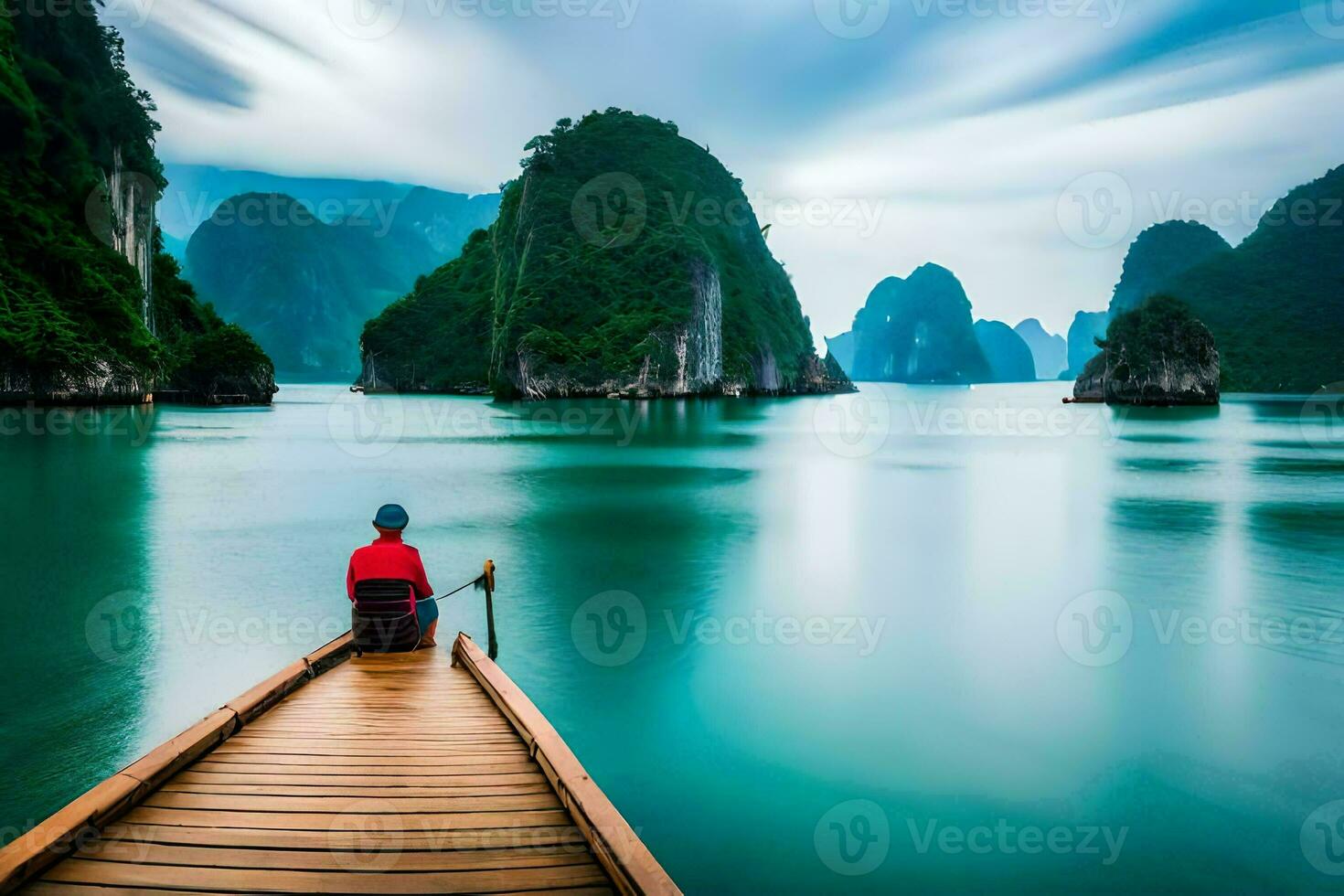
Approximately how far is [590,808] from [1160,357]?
4338 inches

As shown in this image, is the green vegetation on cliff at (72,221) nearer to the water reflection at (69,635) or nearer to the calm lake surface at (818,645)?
the calm lake surface at (818,645)

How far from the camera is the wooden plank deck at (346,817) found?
A: 415 centimetres

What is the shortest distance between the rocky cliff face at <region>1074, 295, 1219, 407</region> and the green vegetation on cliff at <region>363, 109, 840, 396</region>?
54335mm

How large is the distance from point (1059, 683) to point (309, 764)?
9.69 metres

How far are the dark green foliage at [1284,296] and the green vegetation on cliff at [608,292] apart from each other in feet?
259

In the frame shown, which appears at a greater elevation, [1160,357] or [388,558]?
[1160,357]

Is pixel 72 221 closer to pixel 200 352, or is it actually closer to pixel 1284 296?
pixel 200 352

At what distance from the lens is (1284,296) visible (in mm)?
151375

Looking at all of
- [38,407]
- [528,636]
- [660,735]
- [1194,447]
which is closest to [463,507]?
[528,636]

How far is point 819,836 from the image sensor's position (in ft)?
23.1

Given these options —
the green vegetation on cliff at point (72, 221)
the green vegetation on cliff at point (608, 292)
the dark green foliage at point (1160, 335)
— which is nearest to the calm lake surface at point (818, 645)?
the green vegetation on cliff at point (72, 221)

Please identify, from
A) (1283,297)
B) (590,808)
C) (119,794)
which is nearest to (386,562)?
(119,794)

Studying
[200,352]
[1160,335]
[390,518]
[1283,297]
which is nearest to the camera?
[390,518]

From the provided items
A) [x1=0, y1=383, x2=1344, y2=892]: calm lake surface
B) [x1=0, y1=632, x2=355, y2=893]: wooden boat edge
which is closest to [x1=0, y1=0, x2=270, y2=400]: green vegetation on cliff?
[x1=0, y1=383, x2=1344, y2=892]: calm lake surface
